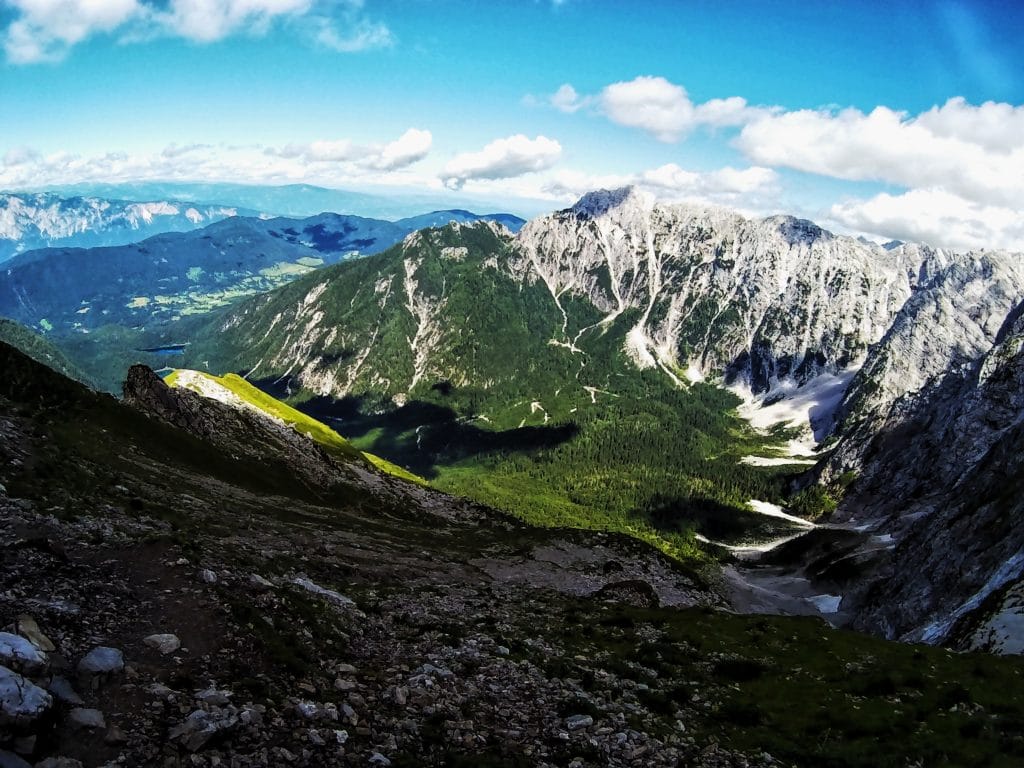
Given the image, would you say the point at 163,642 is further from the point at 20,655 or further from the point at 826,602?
the point at 826,602

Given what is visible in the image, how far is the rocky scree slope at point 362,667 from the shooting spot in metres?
16.1

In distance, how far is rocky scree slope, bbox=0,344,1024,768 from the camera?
16062mm

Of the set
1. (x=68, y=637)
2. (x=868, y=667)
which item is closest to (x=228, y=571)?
(x=68, y=637)

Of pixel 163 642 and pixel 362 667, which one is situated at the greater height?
pixel 163 642

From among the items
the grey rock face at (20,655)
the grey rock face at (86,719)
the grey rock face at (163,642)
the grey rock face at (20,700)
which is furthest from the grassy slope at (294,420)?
the grey rock face at (20,700)

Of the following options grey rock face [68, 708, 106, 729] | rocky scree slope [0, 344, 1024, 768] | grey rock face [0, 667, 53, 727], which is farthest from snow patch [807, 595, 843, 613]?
grey rock face [0, 667, 53, 727]

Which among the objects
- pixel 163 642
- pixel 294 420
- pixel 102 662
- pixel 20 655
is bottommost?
pixel 294 420

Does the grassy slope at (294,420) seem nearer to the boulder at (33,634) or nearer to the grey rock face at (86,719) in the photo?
the boulder at (33,634)

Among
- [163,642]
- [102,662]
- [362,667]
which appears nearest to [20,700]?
[102,662]

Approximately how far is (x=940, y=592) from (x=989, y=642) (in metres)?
56.3

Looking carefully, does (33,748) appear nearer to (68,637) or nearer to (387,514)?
(68,637)

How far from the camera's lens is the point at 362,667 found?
78.2 feet

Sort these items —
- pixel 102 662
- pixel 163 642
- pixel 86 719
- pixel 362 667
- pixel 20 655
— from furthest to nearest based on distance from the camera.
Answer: pixel 362 667 → pixel 163 642 → pixel 102 662 → pixel 20 655 → pixel 86 719

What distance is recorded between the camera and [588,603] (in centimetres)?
5541
